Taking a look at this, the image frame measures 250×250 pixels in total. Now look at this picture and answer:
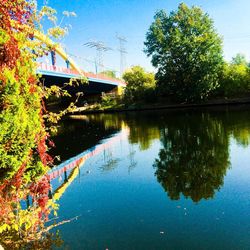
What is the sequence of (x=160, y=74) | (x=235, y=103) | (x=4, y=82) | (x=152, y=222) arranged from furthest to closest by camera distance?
(x=160, y=74) < (x=235, y=103) < (x=152, y=222) < (x=4, y=82)

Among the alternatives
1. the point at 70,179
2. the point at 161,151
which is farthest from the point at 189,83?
the point at 70,179

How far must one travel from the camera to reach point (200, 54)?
56.3 meters

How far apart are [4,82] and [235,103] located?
179 feet

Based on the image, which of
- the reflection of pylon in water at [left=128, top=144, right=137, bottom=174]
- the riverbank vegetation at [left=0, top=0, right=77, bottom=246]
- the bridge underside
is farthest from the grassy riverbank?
the riverbank vegetation at [left=0, top=0, right=77, bottom=246]

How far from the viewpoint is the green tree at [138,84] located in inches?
2700

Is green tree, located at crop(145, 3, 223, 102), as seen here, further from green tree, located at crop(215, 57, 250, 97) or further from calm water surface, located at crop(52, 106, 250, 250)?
calm water surface, located at crop(52, 106, 250, 250)

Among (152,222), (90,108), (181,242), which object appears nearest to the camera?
(181,242)

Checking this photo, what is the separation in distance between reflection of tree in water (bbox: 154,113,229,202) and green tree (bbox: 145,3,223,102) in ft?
118

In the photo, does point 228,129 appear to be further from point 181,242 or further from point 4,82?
point 4,82

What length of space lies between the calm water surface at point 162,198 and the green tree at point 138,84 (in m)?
49.9

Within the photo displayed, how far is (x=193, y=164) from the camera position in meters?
14.3

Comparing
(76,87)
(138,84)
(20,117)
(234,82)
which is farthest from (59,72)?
(20,117)

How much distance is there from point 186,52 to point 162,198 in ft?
164

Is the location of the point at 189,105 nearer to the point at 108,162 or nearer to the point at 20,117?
the point at 108,162
